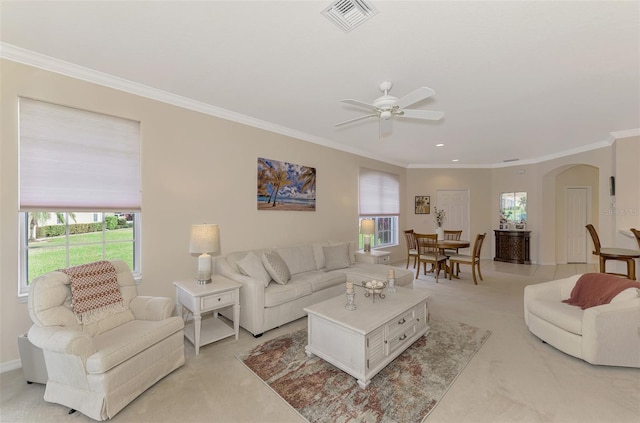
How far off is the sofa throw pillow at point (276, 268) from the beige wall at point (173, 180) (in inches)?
25.1

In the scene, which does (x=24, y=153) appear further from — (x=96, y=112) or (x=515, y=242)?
(x=515, y=242)

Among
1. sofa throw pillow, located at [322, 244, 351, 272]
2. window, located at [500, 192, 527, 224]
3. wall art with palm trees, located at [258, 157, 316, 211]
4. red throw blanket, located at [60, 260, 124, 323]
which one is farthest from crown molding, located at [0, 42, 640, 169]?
sofa throw pillow, located at [322, 244, 351, 272]

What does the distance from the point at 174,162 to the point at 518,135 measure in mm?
5594

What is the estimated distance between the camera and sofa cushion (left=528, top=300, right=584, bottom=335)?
8.32 feet

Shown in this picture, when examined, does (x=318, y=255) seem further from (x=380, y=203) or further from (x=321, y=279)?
(x=380, y=203)

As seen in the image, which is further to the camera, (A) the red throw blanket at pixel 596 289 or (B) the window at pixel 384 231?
(B) the window at pixel 384 231

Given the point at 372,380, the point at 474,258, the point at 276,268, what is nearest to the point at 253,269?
the point at 276,268

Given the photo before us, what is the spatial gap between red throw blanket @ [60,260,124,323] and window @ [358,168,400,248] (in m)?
4.58

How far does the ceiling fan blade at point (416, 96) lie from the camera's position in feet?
7.32

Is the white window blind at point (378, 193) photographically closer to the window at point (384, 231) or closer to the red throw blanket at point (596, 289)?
the window at point (384, 231)

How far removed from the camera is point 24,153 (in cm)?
241

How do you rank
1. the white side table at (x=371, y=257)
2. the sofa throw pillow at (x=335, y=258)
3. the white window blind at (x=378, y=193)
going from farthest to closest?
the white window blind at (x=378, y=193)
the white side table at (x=371, y=257)
the sofa throw pillow at (x=335, y=258)

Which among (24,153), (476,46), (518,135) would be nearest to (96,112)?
(24,153)

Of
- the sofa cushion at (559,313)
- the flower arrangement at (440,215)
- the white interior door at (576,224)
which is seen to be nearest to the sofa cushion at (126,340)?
the sofa cushion at (559,313)
